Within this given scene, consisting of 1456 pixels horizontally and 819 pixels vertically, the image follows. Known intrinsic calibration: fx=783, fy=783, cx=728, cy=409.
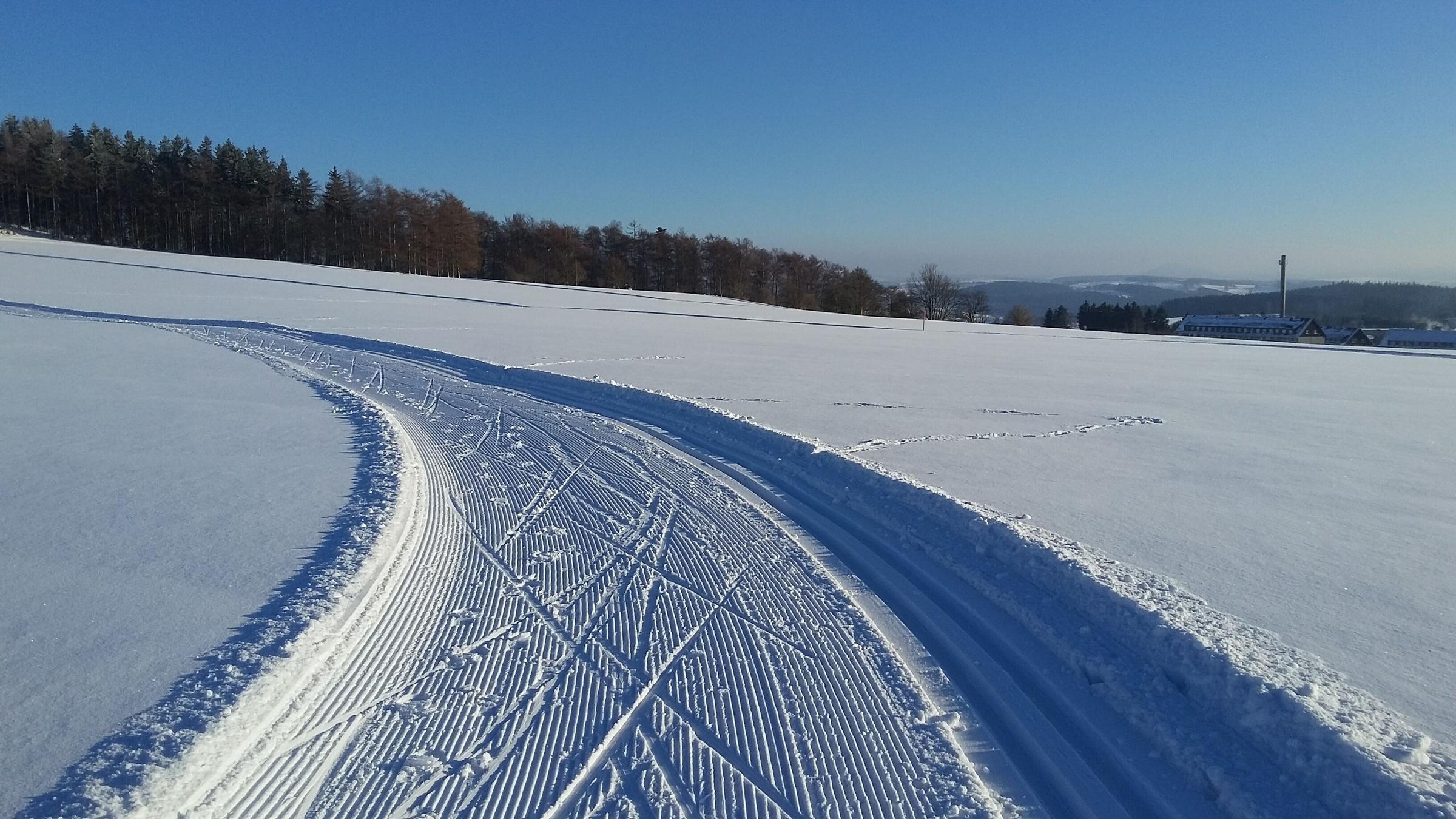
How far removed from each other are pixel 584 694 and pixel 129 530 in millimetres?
4092

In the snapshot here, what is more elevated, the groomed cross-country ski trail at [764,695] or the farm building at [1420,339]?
the farm building at [1420,339]

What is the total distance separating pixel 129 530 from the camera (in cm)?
558

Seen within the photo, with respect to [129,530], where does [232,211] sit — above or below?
above

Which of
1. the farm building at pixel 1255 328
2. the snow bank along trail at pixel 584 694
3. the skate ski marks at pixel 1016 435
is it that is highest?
the farm building at pixel 1255 328

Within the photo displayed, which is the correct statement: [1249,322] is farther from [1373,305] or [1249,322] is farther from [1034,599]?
[1034,599]

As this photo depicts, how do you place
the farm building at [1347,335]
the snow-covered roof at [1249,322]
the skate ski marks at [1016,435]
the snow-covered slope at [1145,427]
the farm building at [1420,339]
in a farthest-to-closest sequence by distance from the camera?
the snow-covered roof at [1249,322]
the farm building at [1347,335]
the farm building at [1420,339]
the skate ski marks at [1016,435]
the snow-covered slope at [1145,427]

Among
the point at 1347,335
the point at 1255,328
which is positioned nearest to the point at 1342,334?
the point at 1347,335

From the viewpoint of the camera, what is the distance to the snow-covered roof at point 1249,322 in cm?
5056

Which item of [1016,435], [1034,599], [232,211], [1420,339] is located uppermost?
[232,211]

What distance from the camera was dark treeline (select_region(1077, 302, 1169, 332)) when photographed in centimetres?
6675

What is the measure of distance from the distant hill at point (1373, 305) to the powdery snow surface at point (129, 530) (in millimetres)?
61277

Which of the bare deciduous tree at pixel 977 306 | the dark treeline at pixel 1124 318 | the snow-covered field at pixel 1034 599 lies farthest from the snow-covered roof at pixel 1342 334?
the snow-covered field at pixel 1034 599

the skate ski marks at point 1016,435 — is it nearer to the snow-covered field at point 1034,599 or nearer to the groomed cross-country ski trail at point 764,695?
the snow-covered field at point 1034,599

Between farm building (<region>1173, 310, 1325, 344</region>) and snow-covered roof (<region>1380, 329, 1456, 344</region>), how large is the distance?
3197mm
